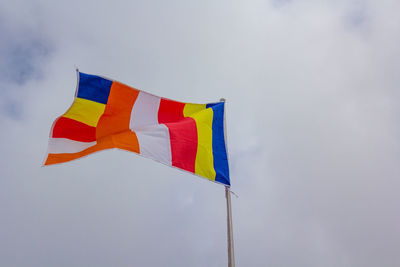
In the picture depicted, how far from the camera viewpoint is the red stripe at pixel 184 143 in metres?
12.8

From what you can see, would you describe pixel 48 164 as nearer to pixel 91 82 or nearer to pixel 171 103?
pixel 91 82

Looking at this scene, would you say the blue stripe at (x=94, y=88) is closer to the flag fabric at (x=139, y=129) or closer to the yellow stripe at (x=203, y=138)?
the flag fabric at (x=139, y=129)

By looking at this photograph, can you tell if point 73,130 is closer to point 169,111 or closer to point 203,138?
point 169,111

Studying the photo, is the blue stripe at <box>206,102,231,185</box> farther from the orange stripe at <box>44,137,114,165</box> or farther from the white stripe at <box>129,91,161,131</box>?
the orange stripe at <box>44,137,114,165</box>

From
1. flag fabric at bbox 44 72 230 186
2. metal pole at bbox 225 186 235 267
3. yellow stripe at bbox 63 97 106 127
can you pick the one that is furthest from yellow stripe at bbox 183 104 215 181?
yellow stripe at bbox 63 97 106 127

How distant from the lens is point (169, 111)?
1444cm

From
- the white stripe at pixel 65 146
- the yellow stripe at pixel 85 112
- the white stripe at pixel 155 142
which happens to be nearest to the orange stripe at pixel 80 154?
the white stripe at pixel 65 146

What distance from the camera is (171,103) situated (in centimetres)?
1452

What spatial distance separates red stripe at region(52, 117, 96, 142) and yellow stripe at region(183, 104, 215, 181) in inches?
155

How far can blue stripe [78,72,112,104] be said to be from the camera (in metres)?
12.9

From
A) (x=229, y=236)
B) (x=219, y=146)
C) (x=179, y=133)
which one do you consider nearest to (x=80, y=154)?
(x=179, y=133)

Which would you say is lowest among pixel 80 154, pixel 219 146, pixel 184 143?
pixel 80 154

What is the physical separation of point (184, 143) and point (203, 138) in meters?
0.86

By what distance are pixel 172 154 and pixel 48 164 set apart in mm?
4274
